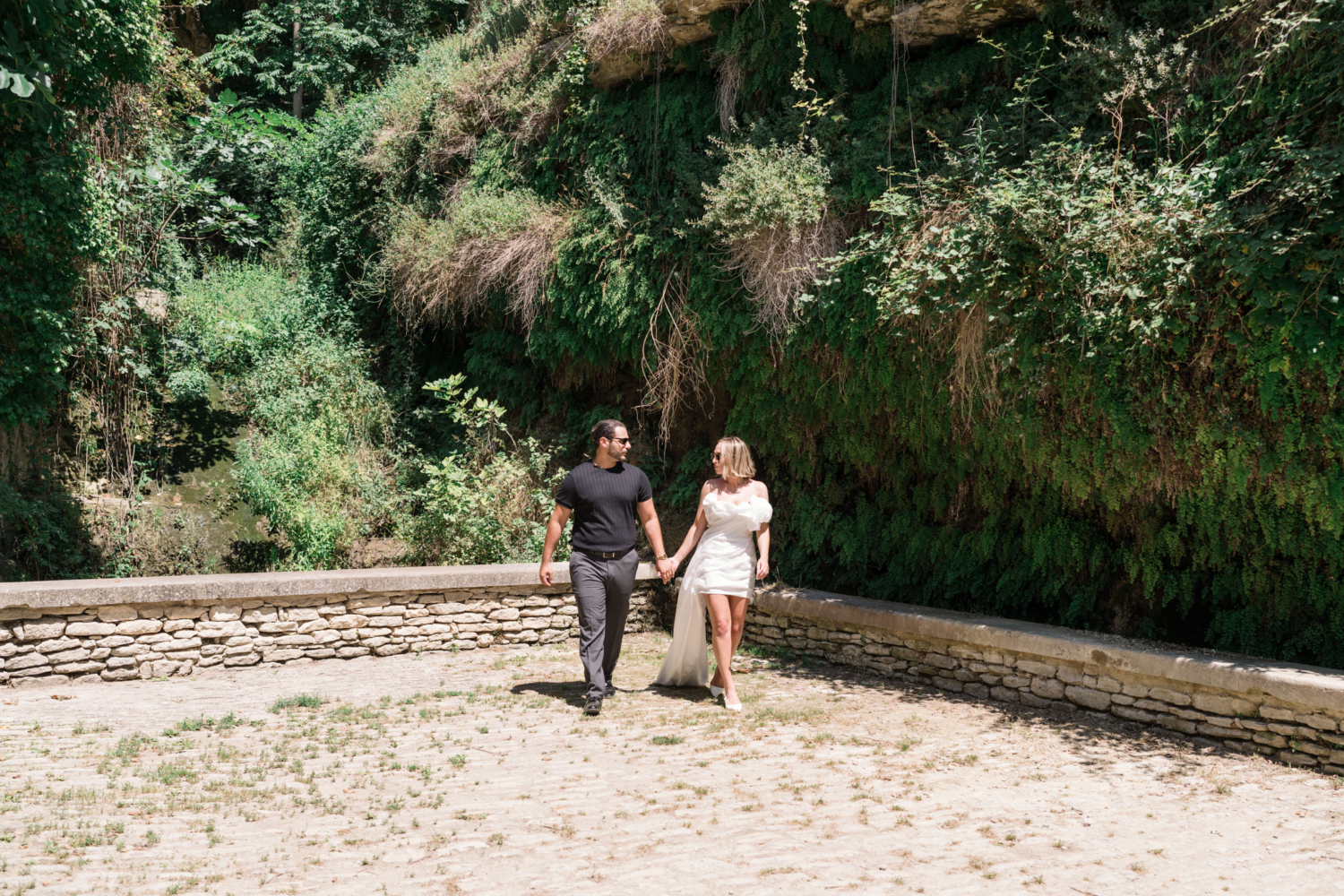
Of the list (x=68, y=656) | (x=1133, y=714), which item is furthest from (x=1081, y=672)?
(x=68, y=656)

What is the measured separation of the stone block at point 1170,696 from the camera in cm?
591

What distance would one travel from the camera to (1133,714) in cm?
616

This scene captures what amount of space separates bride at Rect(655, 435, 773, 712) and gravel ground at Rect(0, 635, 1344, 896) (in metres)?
0.50

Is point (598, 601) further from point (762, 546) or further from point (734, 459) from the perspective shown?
point (734, 459)

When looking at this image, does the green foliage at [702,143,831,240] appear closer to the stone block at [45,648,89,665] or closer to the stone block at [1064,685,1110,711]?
the stone block at [1064,685,1110,711]

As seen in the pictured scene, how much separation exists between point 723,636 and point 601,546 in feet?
3.43

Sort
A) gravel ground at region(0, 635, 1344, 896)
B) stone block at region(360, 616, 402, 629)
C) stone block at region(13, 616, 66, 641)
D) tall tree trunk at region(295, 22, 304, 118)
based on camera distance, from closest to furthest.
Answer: gravel ground at region(0, 635, 1344, 896) → stone block at region(13, 616, 66, 641) → stone block at region(360, 616, 402, 629) → tall tree trunk at region(295, 22, 304, 118)

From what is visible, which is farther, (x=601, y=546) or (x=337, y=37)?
(x=337, y=37)

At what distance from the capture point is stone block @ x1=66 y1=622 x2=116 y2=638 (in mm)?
7219

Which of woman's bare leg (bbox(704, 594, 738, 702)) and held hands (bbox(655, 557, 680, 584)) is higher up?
held hands (bbox(655, 557, 680, 584))

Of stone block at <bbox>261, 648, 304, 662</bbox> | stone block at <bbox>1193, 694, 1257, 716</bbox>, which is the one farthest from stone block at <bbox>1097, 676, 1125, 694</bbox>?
stone block at <bbox>261, 648, 304, 662</bbox>

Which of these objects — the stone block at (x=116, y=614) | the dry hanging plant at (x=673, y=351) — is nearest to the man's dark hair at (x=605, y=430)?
the dry hanging plant at (x=673, y=351)

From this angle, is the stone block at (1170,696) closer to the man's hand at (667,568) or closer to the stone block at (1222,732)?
the stone block at (1222,732)

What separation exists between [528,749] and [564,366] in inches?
267
